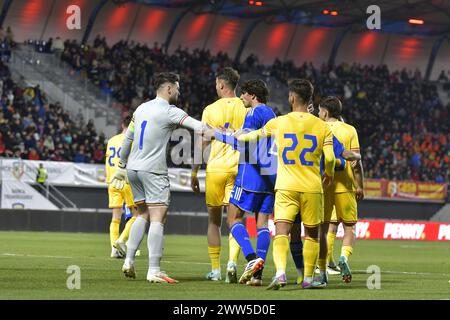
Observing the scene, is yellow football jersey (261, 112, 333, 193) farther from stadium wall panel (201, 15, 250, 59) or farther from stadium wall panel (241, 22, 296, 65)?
stadium wall panel (241, 22, 296, 65)

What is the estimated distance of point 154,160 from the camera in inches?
481

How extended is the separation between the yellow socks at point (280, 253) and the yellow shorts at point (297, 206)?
22 cm

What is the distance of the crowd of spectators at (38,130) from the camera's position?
34562mm

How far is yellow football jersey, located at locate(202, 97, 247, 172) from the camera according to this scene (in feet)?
42.7

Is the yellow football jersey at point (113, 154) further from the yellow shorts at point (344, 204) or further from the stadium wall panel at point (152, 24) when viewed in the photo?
the stadium wall panel at point (152, 24)

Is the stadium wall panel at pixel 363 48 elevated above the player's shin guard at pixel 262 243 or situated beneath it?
elevated above

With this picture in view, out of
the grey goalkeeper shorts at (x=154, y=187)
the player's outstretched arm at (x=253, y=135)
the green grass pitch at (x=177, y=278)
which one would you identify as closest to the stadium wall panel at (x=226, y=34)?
the green grass pitch at (x=177, y=278)

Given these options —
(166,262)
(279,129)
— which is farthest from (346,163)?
(166,262)

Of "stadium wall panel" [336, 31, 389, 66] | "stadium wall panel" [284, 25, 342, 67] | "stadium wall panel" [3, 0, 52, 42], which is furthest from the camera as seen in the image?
"stadium wall panel" [336, 31, 389, 66]

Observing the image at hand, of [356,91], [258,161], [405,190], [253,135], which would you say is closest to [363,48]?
[356,91]

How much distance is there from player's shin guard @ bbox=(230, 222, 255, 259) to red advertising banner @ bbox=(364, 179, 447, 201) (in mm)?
28461

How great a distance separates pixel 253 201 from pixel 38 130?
2475cm

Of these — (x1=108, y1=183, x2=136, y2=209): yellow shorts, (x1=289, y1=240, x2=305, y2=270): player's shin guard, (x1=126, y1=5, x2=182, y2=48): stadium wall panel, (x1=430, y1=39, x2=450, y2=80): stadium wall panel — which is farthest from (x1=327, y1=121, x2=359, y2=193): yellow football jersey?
(x1=430, y1=39, x2=450, y2=80): stadium wall panel

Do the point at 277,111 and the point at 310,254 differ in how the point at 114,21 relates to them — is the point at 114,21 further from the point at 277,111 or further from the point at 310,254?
the point at 310,254
